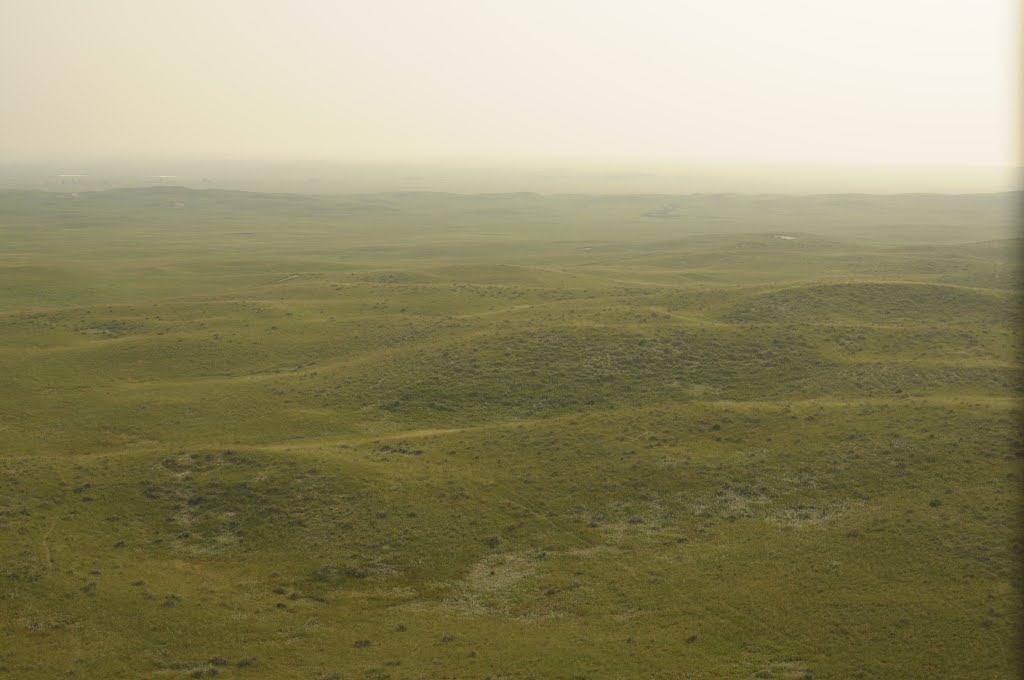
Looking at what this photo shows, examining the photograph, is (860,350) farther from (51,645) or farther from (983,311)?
(51,645)

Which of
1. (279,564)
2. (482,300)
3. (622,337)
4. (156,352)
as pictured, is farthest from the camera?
(482,300)

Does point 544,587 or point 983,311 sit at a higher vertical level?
Result: point 983,311

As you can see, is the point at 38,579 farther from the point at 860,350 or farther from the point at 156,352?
the point at 860,350

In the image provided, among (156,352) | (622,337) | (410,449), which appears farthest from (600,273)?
(410,449)

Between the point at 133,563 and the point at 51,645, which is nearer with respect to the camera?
the point at 51,645

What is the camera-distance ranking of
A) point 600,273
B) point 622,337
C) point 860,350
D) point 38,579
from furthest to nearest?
1. point 600,273
2. point 622,337
3. point 860,350
4. point 38,579

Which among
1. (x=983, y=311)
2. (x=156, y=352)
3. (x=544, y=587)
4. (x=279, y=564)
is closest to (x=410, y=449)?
(x=279, y=564)
